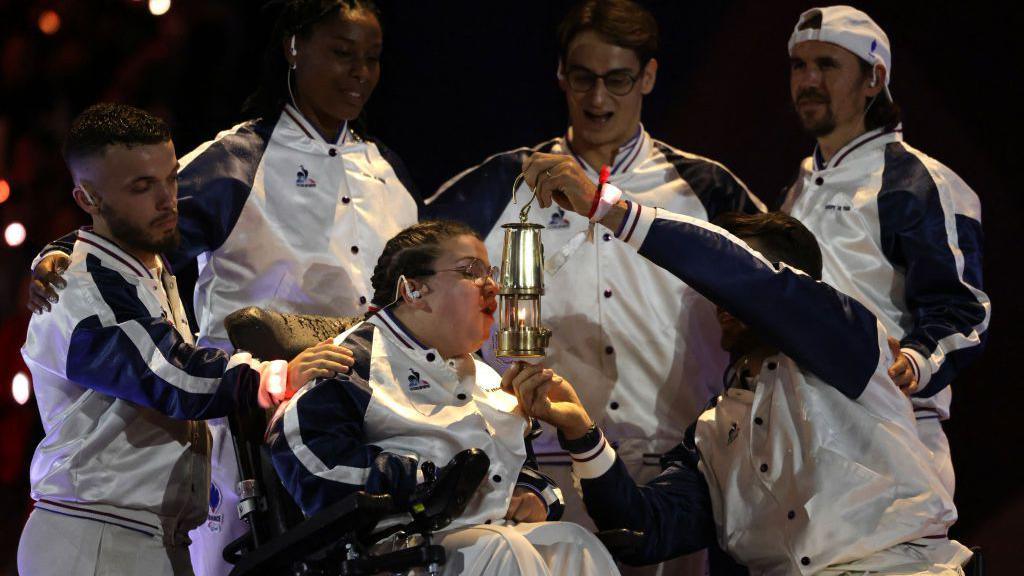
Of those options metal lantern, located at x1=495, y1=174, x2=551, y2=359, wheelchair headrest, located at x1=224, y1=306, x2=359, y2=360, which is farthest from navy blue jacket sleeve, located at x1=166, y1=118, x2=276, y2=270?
metal lantern, located at x1=495, y1=174, x2=551, y2=359

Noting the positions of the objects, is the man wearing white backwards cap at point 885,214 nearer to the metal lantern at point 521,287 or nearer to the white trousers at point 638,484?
the white trousers at point 638,484

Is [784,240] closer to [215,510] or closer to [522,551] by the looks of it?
[522,551]

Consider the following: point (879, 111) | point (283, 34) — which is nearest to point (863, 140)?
point (879, 111)

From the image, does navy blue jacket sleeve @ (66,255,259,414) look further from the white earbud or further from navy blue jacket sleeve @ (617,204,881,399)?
navy blue jacket sleeve @ (617,204,881,399)

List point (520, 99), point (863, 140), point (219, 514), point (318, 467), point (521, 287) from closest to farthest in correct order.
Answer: point (318, 467) → point (521, 287) → point (219, 514) → point (863, 140) → point (520, 99)

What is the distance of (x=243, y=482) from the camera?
3.34m

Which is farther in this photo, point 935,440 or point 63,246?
point 935,440

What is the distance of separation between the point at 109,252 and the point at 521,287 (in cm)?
119

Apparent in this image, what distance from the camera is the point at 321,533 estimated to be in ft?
9.47

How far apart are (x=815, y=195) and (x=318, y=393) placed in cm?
207

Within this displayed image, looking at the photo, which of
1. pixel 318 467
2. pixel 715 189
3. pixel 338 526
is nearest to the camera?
pixel 338 526

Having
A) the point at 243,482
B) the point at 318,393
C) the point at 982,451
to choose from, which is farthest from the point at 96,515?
the point at 982,451

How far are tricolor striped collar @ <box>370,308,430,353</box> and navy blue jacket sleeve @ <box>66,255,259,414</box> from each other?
0.37 m

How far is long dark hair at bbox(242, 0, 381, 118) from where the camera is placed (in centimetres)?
442
